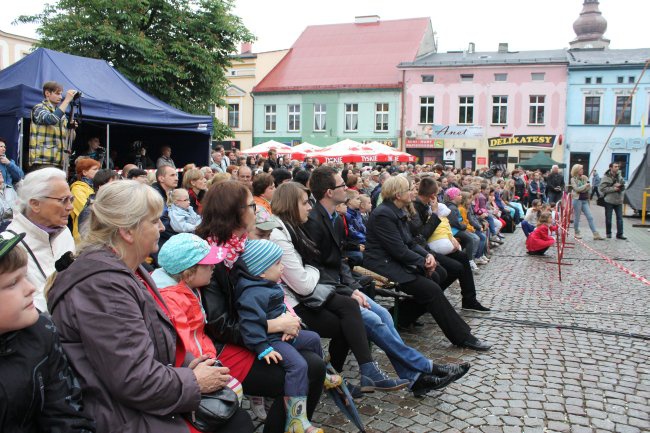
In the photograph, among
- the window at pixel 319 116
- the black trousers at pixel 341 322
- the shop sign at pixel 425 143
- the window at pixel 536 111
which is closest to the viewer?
the black trousers at pixel 341 322

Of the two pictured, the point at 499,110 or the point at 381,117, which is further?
the point at 381,117

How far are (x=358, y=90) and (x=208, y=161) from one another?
26871 millimetres

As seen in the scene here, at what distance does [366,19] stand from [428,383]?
144 ft

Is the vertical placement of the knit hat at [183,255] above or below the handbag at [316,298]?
above

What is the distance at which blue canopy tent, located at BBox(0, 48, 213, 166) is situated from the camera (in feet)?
27.6

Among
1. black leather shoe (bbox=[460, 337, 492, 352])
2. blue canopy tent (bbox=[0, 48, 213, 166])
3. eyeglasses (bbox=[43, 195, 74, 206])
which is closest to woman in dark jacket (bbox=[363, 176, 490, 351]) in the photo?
black leather shoe (bbox=[460, 337, 492, 352])

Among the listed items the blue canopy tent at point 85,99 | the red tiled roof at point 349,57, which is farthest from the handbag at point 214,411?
the red tiled roof at point 349,57

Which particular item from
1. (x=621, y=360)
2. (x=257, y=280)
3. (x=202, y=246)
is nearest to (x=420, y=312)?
(x=621, y=360)

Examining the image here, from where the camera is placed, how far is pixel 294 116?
1645 inches

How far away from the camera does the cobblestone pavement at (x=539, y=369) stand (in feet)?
13.0

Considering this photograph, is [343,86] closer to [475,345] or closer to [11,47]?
[11,47]

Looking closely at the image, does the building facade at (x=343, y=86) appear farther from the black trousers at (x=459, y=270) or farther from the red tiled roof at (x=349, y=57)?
the black trousers at (x=459, y=270)

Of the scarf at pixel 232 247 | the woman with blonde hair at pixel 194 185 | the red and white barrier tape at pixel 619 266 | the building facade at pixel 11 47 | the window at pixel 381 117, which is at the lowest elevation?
the red and white barrier tape at pixel 619 266

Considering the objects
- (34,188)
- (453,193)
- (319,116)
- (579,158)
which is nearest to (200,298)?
(34,188)
